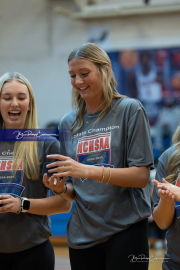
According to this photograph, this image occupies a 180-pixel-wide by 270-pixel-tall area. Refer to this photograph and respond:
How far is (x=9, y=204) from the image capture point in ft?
5.18

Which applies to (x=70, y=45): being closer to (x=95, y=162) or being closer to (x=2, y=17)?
(x=2, y=17)

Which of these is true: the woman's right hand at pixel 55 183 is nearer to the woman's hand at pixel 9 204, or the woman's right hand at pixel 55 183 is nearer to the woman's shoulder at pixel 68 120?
the woman's hand at pixel 9 204

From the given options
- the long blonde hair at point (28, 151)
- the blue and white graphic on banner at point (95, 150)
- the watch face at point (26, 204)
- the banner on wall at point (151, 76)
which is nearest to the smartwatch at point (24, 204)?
the watch face at point (26, 204)

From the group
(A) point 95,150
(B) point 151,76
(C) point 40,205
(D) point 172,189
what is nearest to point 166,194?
(D) point 172,189

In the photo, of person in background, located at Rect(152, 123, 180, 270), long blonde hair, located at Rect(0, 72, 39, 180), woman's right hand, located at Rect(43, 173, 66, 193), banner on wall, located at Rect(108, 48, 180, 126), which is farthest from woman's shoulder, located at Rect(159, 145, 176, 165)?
banner on wall, located at Rect(108, 48, 180, 126)

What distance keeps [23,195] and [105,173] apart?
0.44 m

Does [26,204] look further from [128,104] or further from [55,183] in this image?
[128,104]

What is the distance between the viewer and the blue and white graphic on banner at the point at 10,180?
1651mm

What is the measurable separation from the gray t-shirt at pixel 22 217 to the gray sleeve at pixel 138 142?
371mm

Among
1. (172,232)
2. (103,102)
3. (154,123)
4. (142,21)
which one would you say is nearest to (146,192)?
(172,232)

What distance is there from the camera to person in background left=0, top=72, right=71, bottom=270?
5.30 feet

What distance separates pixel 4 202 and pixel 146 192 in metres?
0.61

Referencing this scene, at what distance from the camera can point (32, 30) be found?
21.5ft

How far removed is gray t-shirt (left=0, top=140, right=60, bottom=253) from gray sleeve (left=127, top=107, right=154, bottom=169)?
0.37 metres
